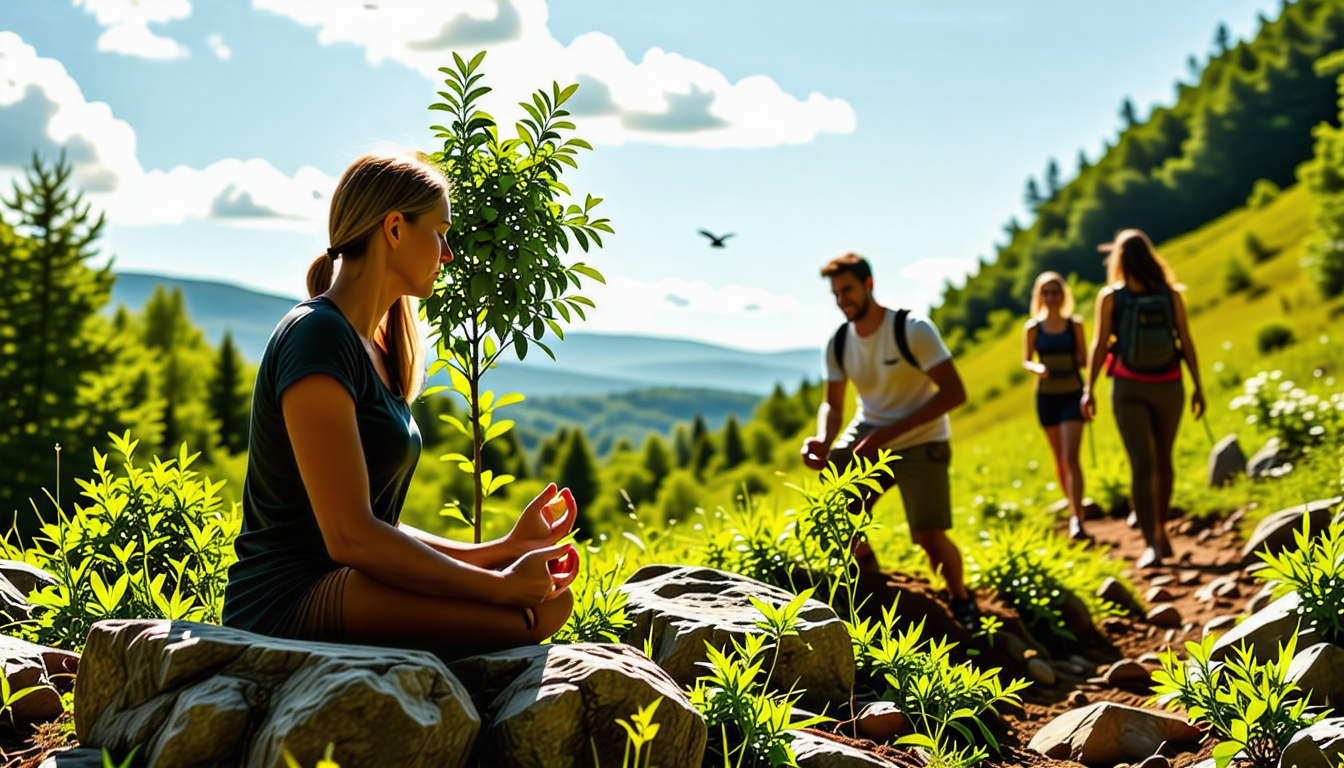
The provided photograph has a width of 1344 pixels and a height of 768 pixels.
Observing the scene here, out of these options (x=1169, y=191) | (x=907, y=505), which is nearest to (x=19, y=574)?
(x=907, y=505)

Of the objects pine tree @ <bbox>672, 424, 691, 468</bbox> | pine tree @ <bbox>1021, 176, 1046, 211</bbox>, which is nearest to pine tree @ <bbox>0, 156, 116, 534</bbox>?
pine tree @ <bbox>672, 424, 691, 468</bbox>

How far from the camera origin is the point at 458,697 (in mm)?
3080

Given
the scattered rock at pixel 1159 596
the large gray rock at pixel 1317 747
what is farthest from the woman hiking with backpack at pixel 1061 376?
the large gray rock at pixel 1317 747

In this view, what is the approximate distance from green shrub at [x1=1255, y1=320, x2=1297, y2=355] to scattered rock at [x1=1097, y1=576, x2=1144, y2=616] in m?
18.3

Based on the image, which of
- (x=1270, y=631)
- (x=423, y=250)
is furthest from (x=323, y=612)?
(x=1270, y=631)

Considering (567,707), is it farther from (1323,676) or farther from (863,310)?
(863,310)

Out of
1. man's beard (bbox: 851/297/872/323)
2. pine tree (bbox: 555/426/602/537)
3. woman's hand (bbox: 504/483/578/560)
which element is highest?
man's beard (bbox: 851/297/872/323)

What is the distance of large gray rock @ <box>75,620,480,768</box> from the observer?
2.87 meters

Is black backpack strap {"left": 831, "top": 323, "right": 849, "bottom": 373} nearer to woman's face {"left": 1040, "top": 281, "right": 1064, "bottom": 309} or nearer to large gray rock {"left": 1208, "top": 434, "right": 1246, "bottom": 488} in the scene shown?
woman's face {"left": 1040, "top": 281, "right": 1064, "bottom": 309}

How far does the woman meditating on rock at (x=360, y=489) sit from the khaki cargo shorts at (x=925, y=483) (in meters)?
3.94

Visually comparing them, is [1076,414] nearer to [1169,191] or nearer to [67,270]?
[67,270]

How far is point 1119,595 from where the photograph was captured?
27.6 feet

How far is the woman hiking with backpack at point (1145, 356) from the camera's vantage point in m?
9.28

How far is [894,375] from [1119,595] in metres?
2.75
